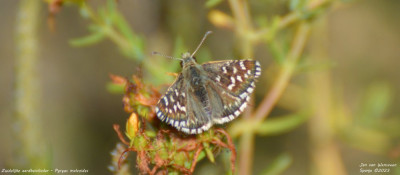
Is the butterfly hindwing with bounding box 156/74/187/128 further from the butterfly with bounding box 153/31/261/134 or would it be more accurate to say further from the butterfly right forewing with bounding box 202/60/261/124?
the butterfly right forewing with bounding box 202/60/261/124

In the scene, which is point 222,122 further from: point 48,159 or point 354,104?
point 354,104

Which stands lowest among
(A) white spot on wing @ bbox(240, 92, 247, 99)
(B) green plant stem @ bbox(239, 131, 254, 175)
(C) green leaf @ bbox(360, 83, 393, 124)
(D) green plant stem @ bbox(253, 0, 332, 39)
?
(B) green plant stem @ bbox(239, 131, 254, 175)

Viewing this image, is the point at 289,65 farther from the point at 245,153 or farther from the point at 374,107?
the point at 374,107

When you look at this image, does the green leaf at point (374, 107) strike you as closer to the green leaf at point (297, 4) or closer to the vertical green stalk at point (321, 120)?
the vertical green stalk at point (321, 120)

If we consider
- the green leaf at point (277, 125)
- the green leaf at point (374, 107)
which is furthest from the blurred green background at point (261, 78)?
the green leaf at point (277, 125)

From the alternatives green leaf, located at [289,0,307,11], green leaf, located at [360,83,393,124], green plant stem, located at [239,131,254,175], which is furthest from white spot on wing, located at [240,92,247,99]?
green leaf, located at [360,83,393,124]

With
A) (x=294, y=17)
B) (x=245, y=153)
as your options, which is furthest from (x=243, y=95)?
(x=294, y=17)

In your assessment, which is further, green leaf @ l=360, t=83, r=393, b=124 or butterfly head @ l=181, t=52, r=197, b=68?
green leaf @ l=360, t=83, r=393, b=124
